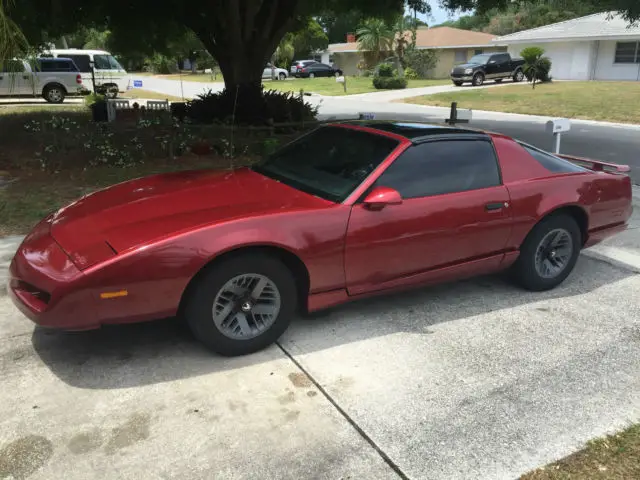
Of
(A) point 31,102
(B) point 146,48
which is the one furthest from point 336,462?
(A) point 31,102

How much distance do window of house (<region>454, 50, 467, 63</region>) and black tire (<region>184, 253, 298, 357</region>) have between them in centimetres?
4615

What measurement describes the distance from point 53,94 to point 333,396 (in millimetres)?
22332

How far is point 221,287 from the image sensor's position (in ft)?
11.3

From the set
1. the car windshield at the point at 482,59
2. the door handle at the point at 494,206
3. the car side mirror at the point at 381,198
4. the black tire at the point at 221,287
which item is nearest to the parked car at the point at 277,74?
the car windshield at the point at 482,59

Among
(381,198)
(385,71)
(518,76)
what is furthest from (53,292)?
(385,71)

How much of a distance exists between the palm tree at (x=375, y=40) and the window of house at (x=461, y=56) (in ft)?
17.5

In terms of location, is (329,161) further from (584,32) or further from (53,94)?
(584,32)

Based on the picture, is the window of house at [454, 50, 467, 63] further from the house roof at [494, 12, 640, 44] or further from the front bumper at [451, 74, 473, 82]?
the front bumper at [451, 74, 473, 82]

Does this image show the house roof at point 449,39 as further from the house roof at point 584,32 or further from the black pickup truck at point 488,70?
the black pickup truck at point 488,70

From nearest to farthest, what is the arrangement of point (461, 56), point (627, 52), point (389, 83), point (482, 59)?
1. point (482, 59)
2. point (389, 83)
3. point (627, 52)
4. point (461, 56)

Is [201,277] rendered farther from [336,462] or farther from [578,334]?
[578,334]

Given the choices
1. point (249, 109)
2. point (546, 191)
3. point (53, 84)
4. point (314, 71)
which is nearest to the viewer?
point (546, 191)

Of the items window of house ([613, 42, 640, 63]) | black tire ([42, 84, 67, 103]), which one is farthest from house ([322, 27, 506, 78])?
black tire ([42, 84, 67, 103])

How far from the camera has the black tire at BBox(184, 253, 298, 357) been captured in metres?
3.40
